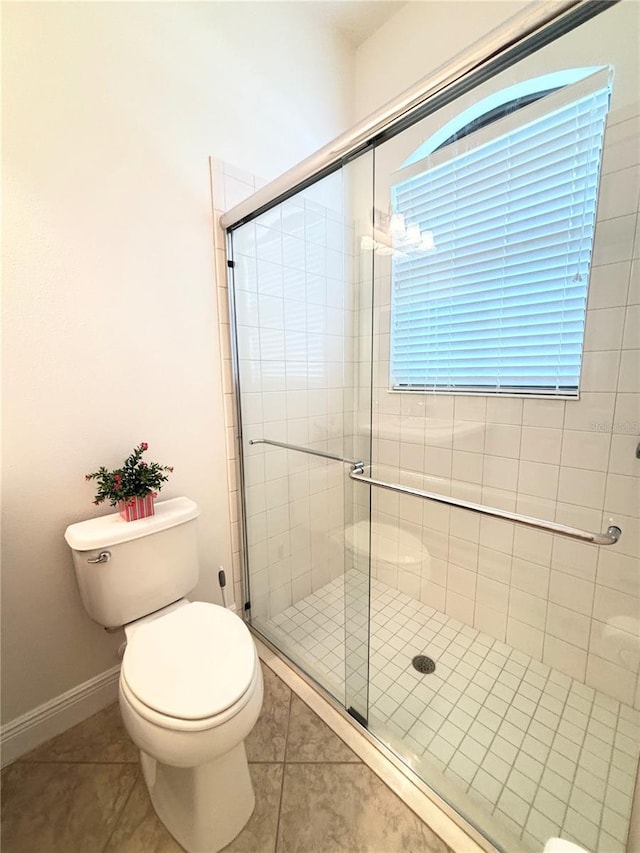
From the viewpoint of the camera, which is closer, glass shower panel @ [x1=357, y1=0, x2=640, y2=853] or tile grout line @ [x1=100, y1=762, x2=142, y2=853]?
tile grout line @ [x1=100, y1=762, x2=142, y2=853]

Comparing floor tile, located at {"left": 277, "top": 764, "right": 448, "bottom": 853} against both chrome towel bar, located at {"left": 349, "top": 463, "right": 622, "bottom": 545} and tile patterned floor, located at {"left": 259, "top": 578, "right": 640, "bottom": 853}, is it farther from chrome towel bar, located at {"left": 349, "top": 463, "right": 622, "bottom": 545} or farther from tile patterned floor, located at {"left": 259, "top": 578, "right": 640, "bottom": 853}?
chrome towel bar, located at {"left": 349, "top": 463, "right": 622, "bottom": 545}

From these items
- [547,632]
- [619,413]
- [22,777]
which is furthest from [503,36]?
[22,777]

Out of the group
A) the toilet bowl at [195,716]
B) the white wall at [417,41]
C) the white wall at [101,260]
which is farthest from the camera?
the white wall at [417,41]

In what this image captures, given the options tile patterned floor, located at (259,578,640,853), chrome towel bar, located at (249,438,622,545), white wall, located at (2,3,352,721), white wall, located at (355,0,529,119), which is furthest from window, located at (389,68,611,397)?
tile patterned floor, located at (259,578,640,853)

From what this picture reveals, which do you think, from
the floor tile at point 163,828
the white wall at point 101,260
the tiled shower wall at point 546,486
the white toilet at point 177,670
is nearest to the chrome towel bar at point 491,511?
the tiled shower wall at point 546,486

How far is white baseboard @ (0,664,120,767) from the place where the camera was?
3.59ft

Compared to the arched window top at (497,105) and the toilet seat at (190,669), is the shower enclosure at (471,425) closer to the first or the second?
the arched window top at (497,105)

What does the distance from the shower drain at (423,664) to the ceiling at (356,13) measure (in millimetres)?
2834

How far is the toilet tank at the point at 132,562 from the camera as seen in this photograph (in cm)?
106

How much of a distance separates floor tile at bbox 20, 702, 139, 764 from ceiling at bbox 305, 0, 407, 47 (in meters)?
2.95

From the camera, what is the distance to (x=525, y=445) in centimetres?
139

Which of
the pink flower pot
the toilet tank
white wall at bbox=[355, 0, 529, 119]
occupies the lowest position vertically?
the toilet tank

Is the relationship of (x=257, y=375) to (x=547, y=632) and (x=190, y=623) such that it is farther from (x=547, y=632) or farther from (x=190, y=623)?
(x=547, y=632)

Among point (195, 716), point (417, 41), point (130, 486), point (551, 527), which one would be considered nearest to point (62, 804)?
point (195, 716)
